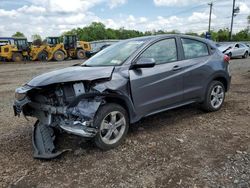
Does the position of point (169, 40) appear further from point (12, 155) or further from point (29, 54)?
point (29, 54)

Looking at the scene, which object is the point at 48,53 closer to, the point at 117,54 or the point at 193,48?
the point at 193,48

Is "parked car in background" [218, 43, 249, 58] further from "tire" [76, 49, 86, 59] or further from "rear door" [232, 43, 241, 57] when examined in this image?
"tire" [76, 49, 86, 59]

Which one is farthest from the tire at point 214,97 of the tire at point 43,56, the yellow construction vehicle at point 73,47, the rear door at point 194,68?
the yellow construction vehicle at point 73,47

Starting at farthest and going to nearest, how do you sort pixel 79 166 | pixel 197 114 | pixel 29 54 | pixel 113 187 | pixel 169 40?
pixel 29 54 < pixel 197 114 < pixel 169 40 < pixel 79 166 < pixel 113 187

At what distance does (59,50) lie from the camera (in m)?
26.1

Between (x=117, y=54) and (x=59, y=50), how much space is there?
22721mm

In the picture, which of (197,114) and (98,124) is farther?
(197,114)

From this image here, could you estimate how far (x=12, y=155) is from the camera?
393 cm

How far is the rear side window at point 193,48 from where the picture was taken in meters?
5.05

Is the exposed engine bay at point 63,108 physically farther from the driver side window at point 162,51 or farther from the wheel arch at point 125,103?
the driver side window at point 162,51

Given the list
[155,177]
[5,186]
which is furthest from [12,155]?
[155,177]

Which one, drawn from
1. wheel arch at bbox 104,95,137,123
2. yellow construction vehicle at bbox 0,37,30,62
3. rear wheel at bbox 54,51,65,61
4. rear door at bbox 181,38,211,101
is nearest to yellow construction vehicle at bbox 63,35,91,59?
rear wheel at bbox 54,51,65,61

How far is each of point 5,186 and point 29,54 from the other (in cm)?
2551

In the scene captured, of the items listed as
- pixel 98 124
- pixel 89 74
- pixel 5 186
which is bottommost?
pixel 5 186
